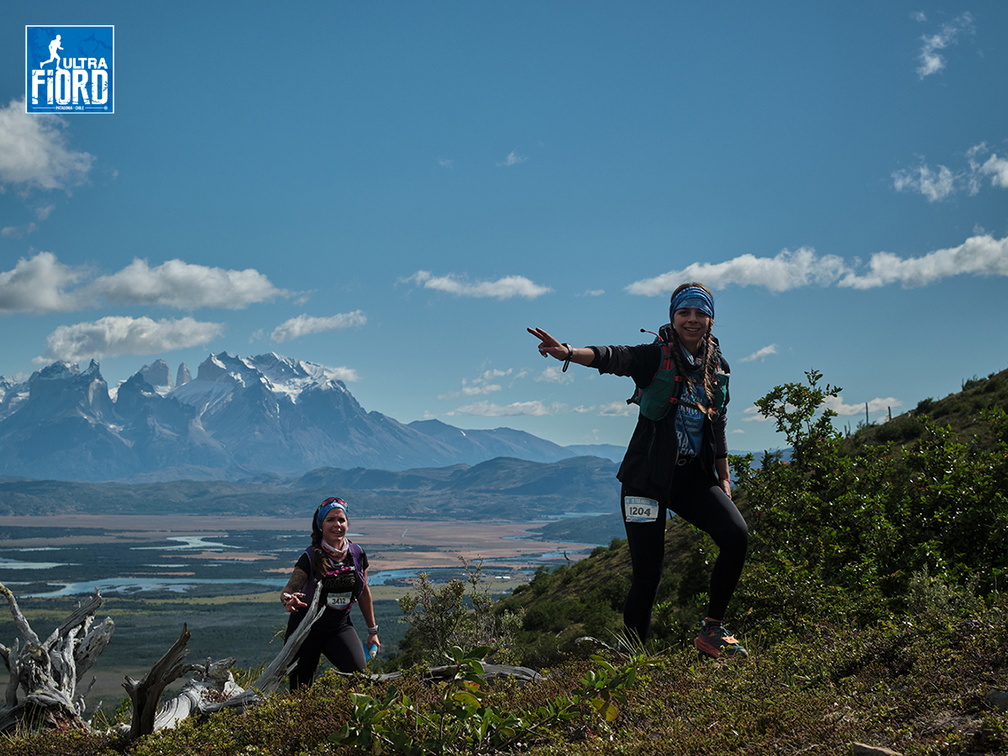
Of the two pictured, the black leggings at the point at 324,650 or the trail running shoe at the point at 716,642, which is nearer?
the trail running shoe at the point at 716,642

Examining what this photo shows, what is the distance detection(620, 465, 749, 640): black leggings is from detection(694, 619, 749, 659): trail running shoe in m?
0.08

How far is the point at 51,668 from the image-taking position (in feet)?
26.2

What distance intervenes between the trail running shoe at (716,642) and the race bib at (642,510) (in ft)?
3.18

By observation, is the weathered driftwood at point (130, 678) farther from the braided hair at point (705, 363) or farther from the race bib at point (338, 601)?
the braided hair at point (705, 363)

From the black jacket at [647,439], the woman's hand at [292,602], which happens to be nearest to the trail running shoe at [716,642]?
the black jacket at [647,439]

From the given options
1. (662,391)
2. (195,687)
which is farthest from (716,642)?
(195,687)

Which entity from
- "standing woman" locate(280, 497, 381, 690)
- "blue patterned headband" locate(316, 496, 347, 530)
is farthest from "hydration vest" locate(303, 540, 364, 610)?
"blue patterned headband" locate(316, 496, 347, 530)

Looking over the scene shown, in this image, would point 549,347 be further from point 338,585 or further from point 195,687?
point 195,687

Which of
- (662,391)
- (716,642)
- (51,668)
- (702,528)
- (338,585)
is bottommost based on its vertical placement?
(51,668)

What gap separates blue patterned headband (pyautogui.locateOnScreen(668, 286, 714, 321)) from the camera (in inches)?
216

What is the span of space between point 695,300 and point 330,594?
4.09 meters

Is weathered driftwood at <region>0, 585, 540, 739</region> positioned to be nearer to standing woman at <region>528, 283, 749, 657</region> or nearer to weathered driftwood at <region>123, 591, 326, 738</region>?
weathered driftwood at <region>123, 591, 326, 738</region>

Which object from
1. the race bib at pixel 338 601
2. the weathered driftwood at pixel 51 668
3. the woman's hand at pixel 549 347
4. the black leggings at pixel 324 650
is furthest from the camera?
the weathered driftwood at pixel 51 668

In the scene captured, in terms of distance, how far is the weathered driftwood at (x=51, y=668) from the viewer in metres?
7.36
